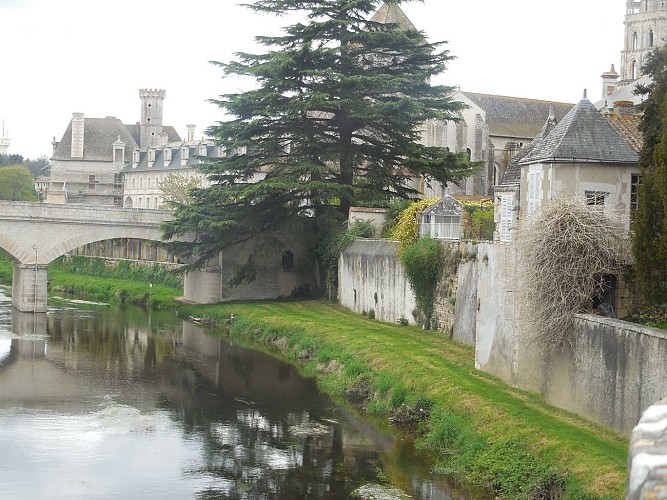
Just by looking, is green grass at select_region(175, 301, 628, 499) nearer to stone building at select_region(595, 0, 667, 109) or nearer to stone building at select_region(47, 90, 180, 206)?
stone building at select_region(47, 90, 180, 206)

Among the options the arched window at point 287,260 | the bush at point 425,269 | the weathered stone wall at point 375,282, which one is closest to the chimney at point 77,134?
the arched window at point 287,260

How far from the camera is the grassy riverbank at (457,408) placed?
1338 centimetres

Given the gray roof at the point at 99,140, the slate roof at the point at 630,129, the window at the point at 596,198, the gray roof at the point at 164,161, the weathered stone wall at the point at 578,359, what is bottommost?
the weathered stone wall at the point at 578,359

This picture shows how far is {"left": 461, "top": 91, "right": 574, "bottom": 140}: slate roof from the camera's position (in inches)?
2201

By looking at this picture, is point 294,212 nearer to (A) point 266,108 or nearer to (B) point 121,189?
(A) point 266,108

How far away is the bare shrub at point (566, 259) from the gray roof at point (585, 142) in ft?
4.40

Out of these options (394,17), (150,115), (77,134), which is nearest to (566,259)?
(394,17)

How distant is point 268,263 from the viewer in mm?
40531

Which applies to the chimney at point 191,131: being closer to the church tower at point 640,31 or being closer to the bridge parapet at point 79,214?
the bridge parapet at point 79,214

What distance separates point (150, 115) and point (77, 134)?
8.45 m

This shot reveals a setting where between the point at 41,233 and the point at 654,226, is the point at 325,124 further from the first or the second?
the point at 654,226

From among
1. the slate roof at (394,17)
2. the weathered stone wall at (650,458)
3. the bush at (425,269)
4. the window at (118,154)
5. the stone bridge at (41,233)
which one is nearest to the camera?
the weathered stone wall at (650,458)

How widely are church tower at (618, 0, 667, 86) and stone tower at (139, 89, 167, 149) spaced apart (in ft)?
167

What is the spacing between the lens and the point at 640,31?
342 feet
